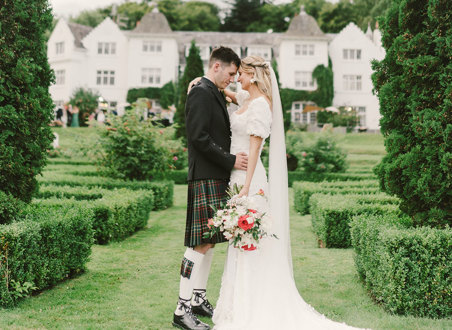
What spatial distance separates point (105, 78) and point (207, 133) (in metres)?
46.7

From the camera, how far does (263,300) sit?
195 inches

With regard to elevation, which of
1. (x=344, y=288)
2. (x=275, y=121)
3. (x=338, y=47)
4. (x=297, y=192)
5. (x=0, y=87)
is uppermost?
(x=338, y=47)

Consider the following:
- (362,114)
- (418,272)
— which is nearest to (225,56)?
(418,272)

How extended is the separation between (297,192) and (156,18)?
3983 cm

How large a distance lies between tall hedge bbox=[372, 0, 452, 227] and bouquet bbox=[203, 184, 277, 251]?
6.22 ft

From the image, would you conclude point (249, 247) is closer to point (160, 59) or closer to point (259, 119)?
point (259, 119)

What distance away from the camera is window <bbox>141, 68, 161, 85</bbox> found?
4859 cm

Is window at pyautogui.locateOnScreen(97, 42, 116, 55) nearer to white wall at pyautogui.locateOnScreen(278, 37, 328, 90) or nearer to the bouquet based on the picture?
white wall at pyautogui.locateOnScreen(278, 37, 328, 90)

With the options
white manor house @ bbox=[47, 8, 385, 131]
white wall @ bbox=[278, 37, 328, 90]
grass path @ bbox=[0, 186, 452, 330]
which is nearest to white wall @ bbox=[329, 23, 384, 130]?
white manor house @ bbox=[47, 8, 385, 131]

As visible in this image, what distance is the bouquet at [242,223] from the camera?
4646 millimetres

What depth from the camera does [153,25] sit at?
161ft

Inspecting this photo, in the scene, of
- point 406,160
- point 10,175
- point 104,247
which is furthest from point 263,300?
point 104,247

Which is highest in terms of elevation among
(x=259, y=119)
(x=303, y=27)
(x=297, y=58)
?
(x=303, y=27)

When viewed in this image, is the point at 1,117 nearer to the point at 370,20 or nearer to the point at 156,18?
the point at 156,18
